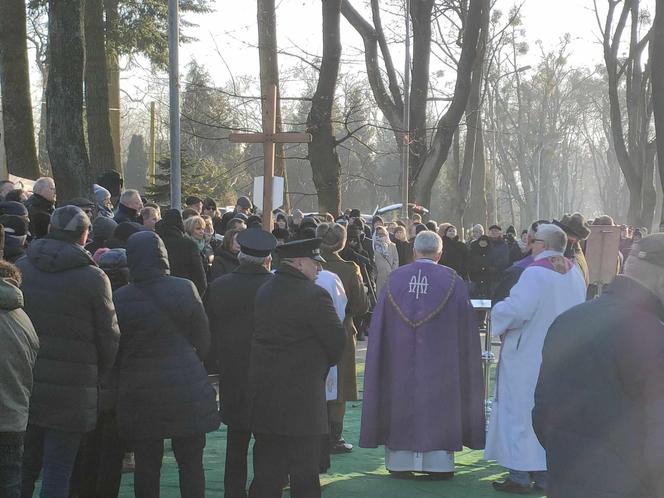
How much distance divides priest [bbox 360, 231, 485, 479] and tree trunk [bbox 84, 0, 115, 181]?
1374cm

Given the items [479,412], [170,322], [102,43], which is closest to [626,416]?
[170,322]

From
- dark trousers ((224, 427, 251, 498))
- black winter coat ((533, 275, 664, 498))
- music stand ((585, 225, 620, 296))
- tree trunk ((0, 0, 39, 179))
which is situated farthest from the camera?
tree trunk ((0, 0, 39, 179))

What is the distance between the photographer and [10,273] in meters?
5.32

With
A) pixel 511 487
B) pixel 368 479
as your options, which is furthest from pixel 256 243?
pixel 511 487

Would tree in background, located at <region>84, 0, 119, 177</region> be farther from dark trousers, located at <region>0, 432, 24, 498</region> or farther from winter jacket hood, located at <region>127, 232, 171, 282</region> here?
dark trousers, located at <region>0, 432, 24, 498</region>

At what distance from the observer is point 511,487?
8164mm

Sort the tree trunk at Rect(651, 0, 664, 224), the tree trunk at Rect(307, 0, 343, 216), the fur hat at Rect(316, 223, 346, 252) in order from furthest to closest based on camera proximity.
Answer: the tree trunk at Rect(307, 0, 343, 216) → the tree trunk at Rect(651, 0, 664, 224) → the fur hat at Rect(316, 223, 346, 252)

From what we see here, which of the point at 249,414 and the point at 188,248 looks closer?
the point at 249,414

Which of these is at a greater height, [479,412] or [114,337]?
[114,337]

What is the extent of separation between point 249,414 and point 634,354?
294cm

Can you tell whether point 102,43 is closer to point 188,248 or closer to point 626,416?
point 188,248

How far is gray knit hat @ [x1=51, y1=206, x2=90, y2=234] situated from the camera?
243 inches

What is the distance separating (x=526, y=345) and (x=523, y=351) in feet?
0.18

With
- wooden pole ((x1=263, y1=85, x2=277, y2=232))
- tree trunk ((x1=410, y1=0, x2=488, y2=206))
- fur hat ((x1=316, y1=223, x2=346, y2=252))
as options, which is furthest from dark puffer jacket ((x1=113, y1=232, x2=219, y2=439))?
tree trunk ((x1=410, y1=0, x2=488, y2=206))
